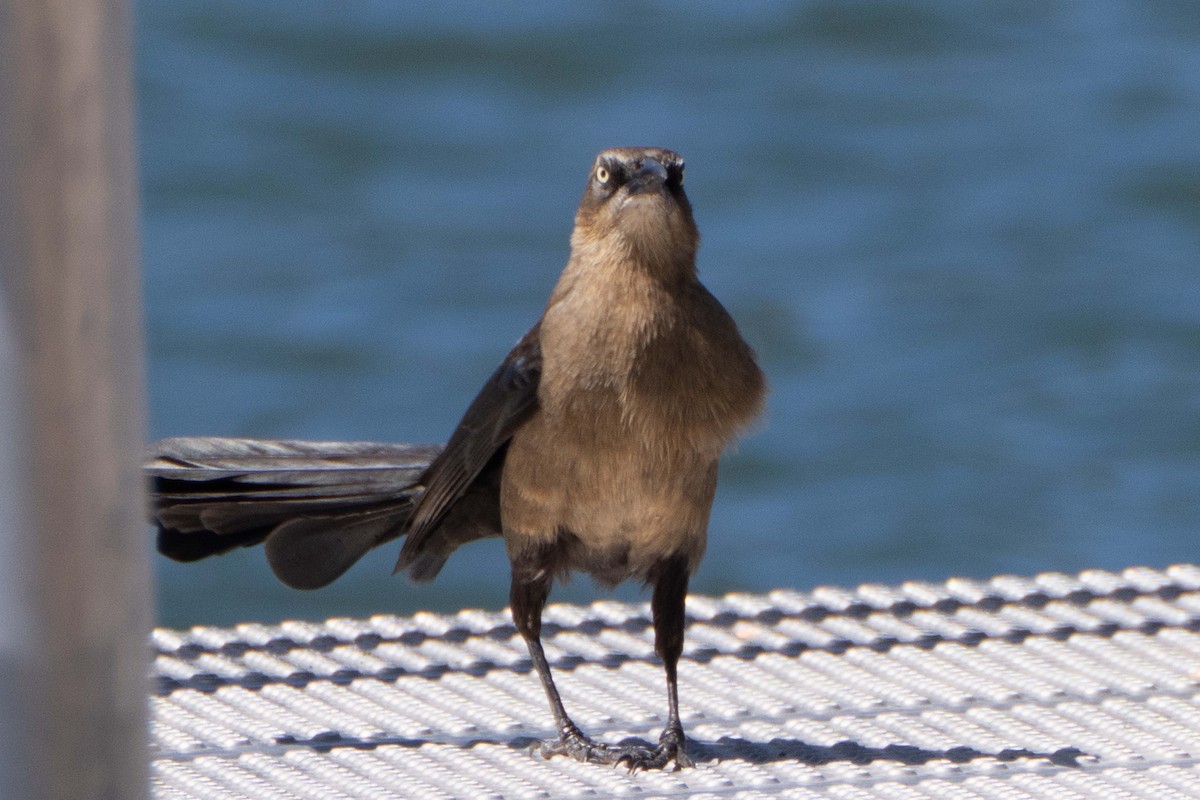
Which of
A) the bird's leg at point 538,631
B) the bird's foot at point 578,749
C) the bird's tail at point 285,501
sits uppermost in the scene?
the bird's tail at point 285,501

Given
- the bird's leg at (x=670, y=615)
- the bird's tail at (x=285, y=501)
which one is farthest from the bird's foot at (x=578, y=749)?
the bird's tail at (x=285, y=501)

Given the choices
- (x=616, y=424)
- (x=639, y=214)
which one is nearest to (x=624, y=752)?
(x=616, y=424)

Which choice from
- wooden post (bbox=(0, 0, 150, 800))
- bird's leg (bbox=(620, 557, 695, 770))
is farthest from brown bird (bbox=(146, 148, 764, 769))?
wooden post (bbox=(0, 0, 150, 800))

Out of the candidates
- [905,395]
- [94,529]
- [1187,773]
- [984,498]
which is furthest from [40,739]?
[905,395]

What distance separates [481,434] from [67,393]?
2459mm

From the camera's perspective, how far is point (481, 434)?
3.69 metres

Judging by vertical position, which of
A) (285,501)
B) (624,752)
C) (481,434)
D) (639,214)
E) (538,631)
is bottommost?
(624,752)

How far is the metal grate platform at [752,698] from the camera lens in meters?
3.23

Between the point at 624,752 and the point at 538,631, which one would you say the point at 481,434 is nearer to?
the point at 538,631

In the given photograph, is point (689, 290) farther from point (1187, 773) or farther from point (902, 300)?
point (902, 300)

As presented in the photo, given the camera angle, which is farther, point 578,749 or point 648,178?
point 648,178

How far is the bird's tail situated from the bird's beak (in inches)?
32.0

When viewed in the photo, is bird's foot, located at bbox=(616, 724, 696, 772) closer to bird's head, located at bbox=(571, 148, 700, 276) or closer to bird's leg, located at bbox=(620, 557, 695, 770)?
bird's leg, located at bbox=(620, 557, 695, 770)

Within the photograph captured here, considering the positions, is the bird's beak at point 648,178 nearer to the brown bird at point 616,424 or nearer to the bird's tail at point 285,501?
the brown bird at point 616,424
